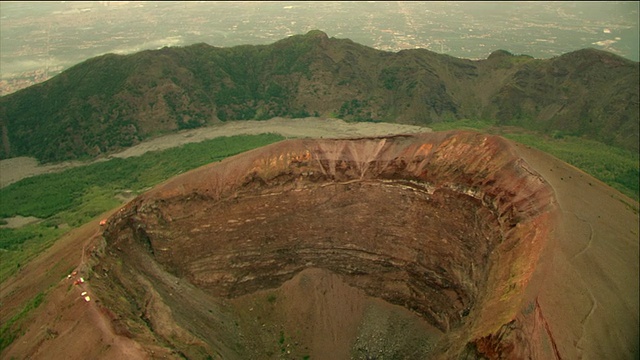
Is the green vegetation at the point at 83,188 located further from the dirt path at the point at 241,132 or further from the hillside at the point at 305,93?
the hillside at the point at 305,93

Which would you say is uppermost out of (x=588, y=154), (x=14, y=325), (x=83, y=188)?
(x=14, y=325)

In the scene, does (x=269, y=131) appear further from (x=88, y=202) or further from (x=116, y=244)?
(x=116, y=244)

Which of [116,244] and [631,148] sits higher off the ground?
[116,244]

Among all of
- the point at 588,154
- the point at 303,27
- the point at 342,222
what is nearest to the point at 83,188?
the point at 342,222

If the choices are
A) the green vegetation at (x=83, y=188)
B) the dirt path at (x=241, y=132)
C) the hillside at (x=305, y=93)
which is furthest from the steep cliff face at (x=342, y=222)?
the hillside at (x=305, y=93)

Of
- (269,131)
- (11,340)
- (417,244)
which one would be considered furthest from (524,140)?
(11,340)

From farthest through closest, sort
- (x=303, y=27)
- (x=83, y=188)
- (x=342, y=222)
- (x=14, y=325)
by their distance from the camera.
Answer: (x=303, y=27)
(x=83, y=188)
(x=342, y=222)
(x=14, y=325)

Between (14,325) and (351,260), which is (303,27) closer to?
(351,260)

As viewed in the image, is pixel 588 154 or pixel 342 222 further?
pixel 588 154
